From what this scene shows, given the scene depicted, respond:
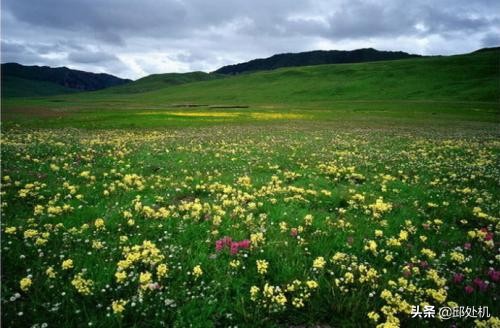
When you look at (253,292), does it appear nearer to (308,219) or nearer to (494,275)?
(308,219)

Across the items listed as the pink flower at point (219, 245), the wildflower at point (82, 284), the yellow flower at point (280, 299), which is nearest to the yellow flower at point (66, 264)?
the wildflower at point (82, 284)

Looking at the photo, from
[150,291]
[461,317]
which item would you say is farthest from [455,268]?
[150,291]

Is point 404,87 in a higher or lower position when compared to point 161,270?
higher

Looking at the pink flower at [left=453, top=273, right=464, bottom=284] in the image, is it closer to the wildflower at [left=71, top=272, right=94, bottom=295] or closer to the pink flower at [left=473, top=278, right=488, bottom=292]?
the pink flower at [left=473, top=278, right=488, bottom=292]

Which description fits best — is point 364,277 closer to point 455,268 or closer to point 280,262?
point 280,262

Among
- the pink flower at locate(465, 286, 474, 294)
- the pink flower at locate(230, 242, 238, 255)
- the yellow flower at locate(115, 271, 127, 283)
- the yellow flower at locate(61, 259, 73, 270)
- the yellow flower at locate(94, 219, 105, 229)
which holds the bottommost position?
the pink flower at locate(465, 286, 474, 294)

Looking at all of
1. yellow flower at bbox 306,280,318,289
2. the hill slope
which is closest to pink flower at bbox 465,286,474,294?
yellow flower at bbox 306,280,318,289

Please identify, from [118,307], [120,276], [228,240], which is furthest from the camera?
[228,240]

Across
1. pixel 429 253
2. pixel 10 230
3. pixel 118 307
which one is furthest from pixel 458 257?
pixel 10 230

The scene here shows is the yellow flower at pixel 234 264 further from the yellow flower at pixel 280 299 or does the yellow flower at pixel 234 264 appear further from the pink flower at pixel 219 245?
the yellow flower at pixel 280 299

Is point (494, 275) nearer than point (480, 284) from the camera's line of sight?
No

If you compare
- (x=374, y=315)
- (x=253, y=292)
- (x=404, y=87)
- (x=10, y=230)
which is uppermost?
(x=404, y=87)

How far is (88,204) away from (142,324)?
5787 mm

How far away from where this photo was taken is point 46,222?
8.31 meters
